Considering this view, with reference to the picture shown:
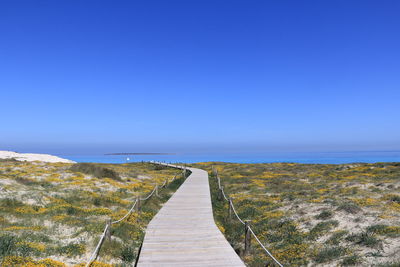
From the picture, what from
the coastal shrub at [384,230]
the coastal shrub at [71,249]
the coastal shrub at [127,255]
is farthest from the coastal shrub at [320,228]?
the coastal shrub at [71,249]

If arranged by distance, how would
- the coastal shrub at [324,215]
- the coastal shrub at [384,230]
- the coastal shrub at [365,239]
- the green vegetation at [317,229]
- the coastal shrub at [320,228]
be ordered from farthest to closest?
the coastal shrub at [324,215] < the coastal shrub at [320,228] < the coastal shrub at [384,230] < the coastal shrub at [365,239] < the green vegetation at [317,229]

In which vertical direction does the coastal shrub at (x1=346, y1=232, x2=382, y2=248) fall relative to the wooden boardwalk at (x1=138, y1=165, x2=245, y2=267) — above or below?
above

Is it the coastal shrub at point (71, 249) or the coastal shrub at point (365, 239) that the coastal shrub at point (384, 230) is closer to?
the coastal shrub at point (365, 239)

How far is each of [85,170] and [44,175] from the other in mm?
5264

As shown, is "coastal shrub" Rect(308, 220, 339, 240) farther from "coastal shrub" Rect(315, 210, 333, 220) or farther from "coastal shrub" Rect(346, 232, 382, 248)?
"coastal shrub" Rect(346, 232, 382, 248)

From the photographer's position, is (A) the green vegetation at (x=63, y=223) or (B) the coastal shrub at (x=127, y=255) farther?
(B) the coastal shrub at (x=127, y=255)

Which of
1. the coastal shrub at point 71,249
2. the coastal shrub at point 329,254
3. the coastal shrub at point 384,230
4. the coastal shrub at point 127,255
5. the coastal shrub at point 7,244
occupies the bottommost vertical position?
the coastal shrub at point 127,255

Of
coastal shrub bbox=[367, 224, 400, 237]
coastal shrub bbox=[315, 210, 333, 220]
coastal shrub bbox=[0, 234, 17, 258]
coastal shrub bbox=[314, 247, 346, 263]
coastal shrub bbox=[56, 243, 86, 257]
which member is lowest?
coastal shrub bbox=[314, 247, 346, 263]

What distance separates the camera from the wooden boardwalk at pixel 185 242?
9.27 meters

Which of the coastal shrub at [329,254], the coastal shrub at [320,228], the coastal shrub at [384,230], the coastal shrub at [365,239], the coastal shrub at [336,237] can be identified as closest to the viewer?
the coastal shrub at [329,254]

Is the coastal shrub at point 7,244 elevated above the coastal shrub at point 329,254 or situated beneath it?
elevated above

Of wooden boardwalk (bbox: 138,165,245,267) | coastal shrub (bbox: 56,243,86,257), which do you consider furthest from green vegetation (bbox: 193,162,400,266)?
coastal shrub (bbox: 56,243,86,257)

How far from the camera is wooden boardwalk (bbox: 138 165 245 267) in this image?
9.27 meters

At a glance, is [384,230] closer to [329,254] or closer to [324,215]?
[329,254]
